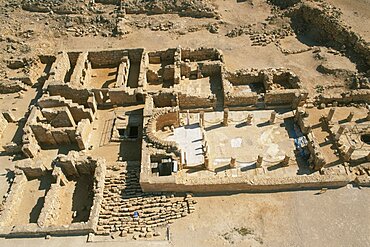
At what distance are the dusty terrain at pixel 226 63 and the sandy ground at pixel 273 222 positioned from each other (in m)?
0.05

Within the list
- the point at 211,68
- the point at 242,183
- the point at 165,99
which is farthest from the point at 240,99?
the point at 242,183

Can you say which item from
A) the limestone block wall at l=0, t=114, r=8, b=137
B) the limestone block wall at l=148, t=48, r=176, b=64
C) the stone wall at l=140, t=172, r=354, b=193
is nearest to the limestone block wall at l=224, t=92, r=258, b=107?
the stone wall at l=140, t=172, r=354, b=193

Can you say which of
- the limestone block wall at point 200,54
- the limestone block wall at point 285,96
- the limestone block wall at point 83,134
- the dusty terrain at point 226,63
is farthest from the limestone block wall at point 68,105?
the limestone block wall at point 285,96

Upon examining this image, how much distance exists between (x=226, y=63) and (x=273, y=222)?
535 inches

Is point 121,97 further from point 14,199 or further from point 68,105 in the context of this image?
point 14,199

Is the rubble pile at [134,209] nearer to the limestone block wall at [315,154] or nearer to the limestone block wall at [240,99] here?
the limestone block wall at [315,154]

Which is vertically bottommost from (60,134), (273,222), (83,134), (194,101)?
(60,134)

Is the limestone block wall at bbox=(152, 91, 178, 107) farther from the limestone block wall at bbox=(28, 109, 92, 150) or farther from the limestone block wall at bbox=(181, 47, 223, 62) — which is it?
the limestone block wall at bbox=(181, 47, 223, 62)

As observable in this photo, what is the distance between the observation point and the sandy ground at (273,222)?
53.5 ft

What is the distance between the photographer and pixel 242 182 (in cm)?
1756

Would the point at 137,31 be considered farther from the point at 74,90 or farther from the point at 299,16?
the point at 299,16

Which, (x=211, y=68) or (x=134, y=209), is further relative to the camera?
(x=211, y=68)

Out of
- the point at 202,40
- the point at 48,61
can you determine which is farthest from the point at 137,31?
the point at 48,61

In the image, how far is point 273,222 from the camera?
17.0 metres
